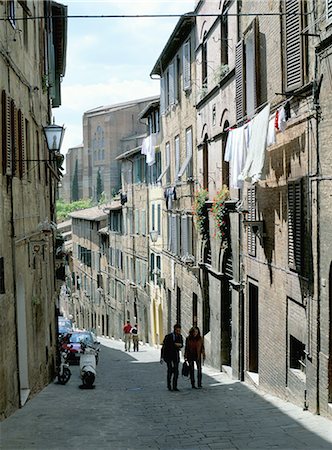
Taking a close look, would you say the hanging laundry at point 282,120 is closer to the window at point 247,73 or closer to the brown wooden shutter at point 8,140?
the window at point 247,73

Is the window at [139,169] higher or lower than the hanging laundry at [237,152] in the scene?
higher

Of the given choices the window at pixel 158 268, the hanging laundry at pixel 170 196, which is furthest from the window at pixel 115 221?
the hanging laundry at pixel 170 196

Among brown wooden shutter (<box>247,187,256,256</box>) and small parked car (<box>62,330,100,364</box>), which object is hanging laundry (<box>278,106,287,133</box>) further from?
small parked car (<box>62,330,100,364</box>)

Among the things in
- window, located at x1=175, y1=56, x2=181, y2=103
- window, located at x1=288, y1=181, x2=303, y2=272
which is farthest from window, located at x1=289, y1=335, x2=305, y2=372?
window, located at x1=175, y1=56, x2=181, y2=103

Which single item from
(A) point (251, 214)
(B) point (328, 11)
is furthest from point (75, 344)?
(B) point (328, 11)

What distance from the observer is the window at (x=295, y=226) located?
464 inches

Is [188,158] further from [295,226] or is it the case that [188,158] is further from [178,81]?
[295,226]

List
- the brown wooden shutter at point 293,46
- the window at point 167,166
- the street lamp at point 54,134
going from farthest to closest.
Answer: the window at point 167,166
the street lamp at point 54,134
the brown wooden shutter at point 293,46

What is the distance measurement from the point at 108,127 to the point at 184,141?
73686mm

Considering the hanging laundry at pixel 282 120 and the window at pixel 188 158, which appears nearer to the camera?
the hanging laundry at pixel 282 120

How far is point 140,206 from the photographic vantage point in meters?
39.0

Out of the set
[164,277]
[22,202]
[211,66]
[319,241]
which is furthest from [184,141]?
[319,241]

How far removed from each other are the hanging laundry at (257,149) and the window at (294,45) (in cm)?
69

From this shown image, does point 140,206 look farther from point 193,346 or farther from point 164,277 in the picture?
point 193,346
